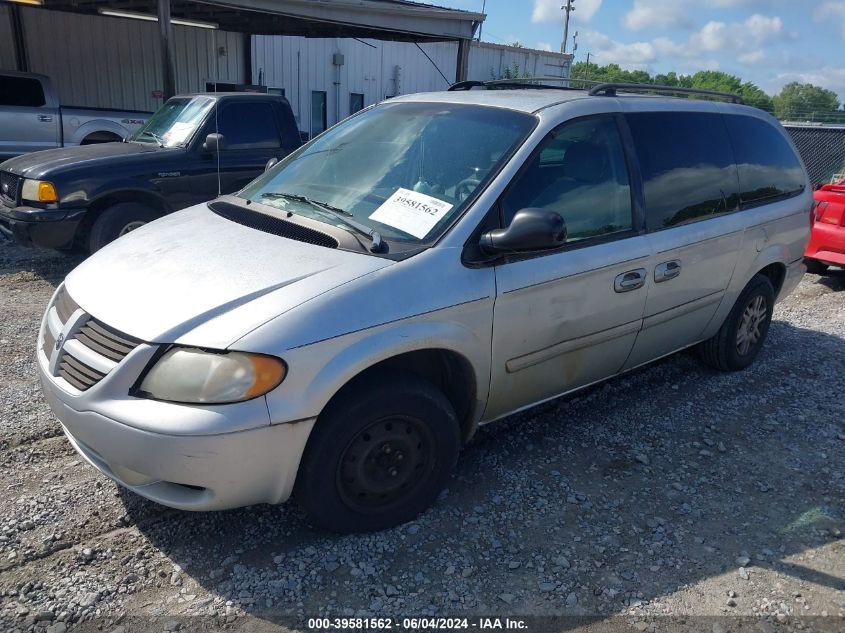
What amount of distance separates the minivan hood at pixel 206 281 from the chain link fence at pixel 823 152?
1050 centimetres

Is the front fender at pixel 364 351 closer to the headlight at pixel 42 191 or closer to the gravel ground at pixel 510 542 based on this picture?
the gravel ground at pixel 510 542

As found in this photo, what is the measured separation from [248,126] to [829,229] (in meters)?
6.46

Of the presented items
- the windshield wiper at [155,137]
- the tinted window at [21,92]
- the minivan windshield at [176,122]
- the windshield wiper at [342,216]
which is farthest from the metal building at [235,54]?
the windshield wiper at [342,216]

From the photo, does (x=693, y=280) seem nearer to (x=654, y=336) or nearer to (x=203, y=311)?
(x=654, y=336)

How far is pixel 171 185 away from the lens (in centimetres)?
684

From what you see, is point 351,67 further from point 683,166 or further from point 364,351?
point 364,351

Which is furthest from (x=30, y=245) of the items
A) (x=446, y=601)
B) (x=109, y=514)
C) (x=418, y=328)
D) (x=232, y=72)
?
(x=232, y=72)

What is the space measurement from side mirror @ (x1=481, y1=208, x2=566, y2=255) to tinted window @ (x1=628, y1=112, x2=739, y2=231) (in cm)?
109

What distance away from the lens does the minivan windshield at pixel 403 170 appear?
3086mm

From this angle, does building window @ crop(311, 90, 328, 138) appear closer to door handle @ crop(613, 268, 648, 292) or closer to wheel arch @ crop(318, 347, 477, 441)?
door handle @ crop(613, 268, 648, 292)

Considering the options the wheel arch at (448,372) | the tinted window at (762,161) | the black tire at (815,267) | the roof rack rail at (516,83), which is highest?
the roof rack rail at (516,83)

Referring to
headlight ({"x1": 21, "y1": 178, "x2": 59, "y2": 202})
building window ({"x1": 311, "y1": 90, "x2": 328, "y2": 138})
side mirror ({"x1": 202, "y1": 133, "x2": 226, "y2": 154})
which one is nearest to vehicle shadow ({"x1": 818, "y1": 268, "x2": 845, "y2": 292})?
side mirror ({"x1": 202, "y1": 133, "x2": 226, "y2": 154})

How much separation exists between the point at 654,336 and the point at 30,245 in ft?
18.4

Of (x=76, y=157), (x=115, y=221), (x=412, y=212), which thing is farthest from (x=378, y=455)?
(x=76, y=157)
